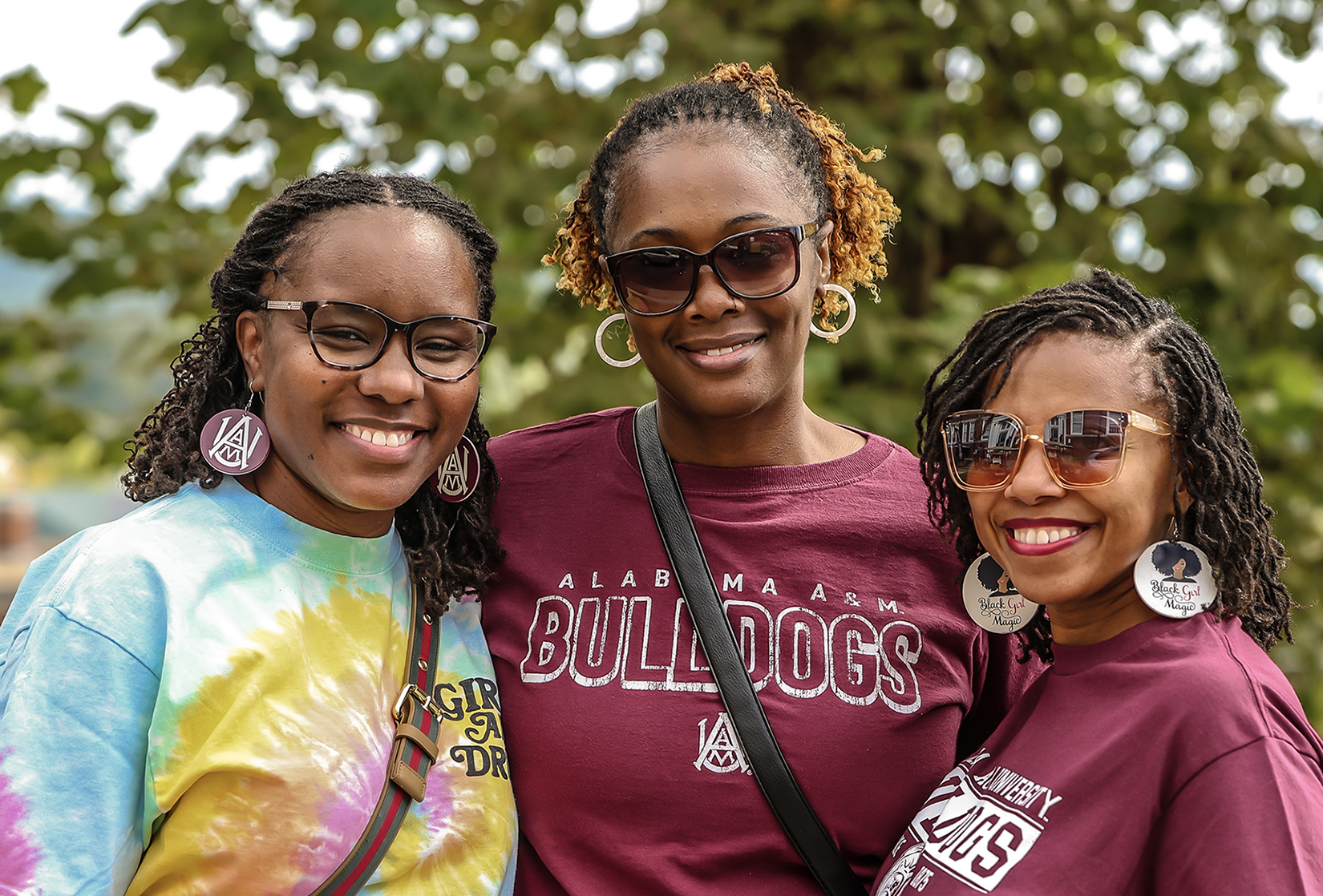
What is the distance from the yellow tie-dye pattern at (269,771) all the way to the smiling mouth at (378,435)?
1.05 ft

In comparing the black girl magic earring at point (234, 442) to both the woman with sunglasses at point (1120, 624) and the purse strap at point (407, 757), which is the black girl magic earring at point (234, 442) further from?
the woman with sunglasses at point (1120, 624)

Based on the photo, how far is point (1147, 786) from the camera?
1.82 m

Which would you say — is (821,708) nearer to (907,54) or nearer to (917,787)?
(917,787)

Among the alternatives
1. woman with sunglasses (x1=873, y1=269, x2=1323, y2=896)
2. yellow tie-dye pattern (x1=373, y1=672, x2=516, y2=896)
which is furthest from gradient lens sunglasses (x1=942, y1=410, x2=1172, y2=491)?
yellow tie-dye pattern (x1=373, y1=672, x2=516, y2=896)

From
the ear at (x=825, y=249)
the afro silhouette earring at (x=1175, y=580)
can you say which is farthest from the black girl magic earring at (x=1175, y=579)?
the ear at (x=825, y=249)

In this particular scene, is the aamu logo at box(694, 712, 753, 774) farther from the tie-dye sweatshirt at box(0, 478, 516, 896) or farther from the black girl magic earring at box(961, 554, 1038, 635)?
the black girl magic earring at box(961, 554, 1038, 635)

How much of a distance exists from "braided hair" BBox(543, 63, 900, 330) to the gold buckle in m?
1.05

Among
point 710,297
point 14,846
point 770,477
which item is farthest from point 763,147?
point 14,846

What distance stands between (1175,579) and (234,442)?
5.34 feet

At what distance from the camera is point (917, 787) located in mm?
2428

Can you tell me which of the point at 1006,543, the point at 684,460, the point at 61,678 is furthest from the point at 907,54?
the point at 61,678

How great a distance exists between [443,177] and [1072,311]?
3046 millimetres

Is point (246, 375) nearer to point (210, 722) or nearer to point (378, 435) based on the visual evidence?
point (378, 435)

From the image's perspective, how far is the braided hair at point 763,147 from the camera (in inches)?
104
